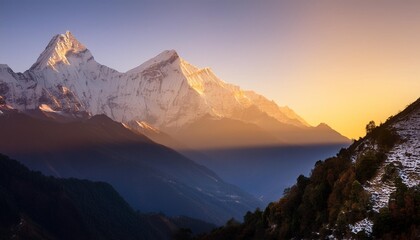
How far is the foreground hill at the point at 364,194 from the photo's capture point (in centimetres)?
8312

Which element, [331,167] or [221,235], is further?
[221,235]

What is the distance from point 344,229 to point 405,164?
677 inches

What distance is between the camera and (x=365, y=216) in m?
87.4

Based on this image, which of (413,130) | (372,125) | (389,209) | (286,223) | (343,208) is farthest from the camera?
(372,125)

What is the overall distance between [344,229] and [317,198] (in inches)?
749

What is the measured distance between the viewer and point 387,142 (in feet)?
341

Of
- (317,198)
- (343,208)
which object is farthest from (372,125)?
(343,208)

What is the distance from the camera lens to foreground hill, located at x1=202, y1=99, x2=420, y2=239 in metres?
83.1

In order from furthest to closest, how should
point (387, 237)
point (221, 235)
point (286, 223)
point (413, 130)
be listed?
point (221, 235)
point (286, 223)
point (413, 130)
point (387, 237)

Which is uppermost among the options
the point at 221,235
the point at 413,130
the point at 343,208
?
the point at 413,130

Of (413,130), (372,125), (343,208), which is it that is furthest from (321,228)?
(372,125)

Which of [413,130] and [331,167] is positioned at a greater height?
[413,130]

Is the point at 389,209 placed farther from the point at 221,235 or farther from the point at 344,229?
the point at 221,235

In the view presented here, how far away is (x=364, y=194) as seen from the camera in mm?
90875
